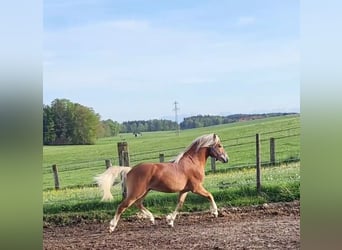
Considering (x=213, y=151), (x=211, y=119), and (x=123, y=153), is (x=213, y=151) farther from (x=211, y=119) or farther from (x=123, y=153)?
(x=123, y=153)

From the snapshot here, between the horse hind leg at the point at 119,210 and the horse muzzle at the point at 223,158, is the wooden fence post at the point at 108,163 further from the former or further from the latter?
the horse muzzle at the point at 223,158

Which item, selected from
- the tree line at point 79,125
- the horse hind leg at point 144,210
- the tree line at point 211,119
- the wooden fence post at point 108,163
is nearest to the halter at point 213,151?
the tree line at point 211,119

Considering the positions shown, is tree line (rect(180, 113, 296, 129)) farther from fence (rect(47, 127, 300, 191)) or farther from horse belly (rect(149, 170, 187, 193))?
horse belly (rect(149, 170, 187, 193))

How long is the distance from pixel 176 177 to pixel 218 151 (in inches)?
11.2

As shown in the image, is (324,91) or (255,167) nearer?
(324,91)

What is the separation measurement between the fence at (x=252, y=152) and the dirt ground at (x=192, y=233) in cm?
23

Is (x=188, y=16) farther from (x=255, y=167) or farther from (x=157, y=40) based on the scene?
(x=255, y=167)

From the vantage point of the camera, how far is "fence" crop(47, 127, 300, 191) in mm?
3689

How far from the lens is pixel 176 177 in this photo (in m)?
3.71

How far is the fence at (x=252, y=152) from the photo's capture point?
145 inches

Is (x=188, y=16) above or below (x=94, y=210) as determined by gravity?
above

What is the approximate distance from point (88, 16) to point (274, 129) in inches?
48.7

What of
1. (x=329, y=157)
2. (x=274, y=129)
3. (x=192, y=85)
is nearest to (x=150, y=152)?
(x=192, y=85)

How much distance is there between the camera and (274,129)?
374cm
